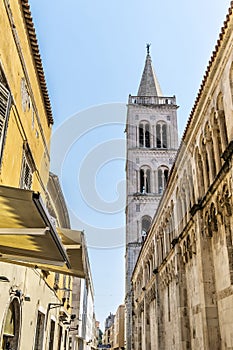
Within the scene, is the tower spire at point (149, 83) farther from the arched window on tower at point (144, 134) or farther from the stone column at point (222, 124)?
the stone column at point (222, 124)

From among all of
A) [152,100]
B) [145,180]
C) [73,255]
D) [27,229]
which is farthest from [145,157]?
[27,229]

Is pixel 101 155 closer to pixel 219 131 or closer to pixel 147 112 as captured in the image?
pixel 219 131

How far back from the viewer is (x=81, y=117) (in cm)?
1473

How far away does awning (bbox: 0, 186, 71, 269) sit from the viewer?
13.1 ft

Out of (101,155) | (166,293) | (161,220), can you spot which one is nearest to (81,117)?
(101,155)

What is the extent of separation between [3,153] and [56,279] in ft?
38.2

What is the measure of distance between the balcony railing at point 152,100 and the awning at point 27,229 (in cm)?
4651

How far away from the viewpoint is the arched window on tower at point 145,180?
45.9m

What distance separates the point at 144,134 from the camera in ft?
161

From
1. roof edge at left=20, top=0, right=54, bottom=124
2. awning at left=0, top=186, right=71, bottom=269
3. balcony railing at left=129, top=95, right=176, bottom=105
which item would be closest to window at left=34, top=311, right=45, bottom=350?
roof edge at left=20, top=0, right=54, bottom=124

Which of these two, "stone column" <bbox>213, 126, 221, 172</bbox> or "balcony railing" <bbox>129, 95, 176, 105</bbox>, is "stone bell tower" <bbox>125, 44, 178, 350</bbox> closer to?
"balcony railing" <bbox>129, 95, 176, 105</bbox>

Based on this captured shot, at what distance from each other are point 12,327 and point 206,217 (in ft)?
21.2

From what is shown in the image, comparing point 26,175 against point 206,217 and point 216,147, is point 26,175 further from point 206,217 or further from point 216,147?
point 206,217

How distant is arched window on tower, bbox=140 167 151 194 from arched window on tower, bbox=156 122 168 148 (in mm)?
4506
